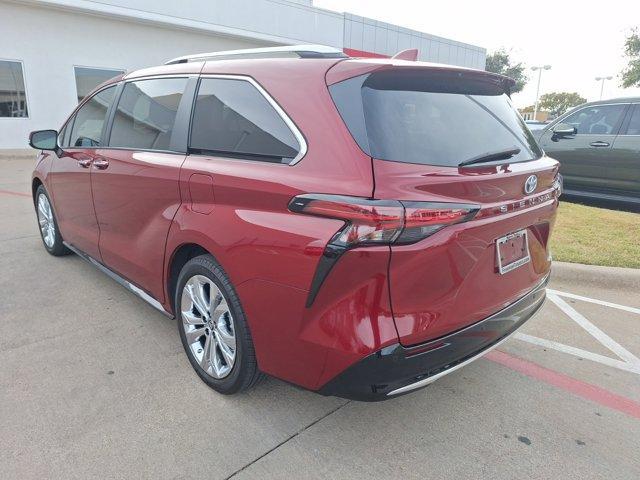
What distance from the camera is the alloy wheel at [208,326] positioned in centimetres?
255

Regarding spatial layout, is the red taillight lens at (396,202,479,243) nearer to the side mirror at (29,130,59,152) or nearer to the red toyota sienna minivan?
the red toyota sienna minivan

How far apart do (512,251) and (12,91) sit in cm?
1531

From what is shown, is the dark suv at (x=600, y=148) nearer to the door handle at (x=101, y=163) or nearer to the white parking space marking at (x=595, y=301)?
the white parking space marking at (x=595, y=301)

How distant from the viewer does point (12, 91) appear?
13414 millimetres

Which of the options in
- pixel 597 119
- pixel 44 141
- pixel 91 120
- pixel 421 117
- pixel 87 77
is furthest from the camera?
pixel 87 77

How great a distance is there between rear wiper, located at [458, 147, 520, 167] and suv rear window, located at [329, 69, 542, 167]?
20 mm

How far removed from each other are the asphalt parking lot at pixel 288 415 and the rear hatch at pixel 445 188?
68 cm

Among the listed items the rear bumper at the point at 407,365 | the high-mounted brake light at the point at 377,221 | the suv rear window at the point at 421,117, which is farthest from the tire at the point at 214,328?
the suv rear window at the point at 421,117

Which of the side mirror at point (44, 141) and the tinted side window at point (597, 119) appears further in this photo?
the tinted side window at point (597, 119)

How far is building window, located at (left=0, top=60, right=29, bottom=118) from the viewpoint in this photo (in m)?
13.2

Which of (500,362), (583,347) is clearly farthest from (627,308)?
(500,362)

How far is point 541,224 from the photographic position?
2572 millimetres

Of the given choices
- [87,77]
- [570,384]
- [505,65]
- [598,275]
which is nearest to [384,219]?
[570,384]

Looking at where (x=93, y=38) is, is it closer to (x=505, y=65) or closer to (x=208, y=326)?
(x=208, y=326)
